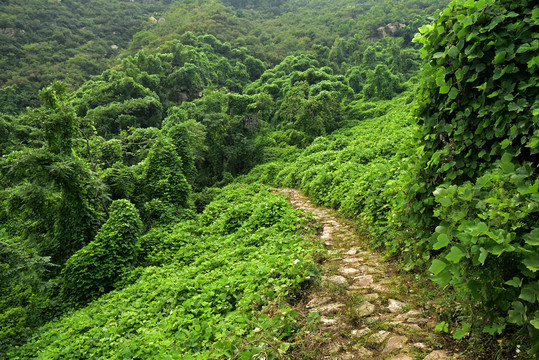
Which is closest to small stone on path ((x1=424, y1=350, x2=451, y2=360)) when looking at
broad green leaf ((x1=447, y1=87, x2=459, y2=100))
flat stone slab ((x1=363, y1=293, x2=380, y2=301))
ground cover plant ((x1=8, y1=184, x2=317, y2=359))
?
flat stone slab ((x1=363, y1=293, x2=380, y2=301))

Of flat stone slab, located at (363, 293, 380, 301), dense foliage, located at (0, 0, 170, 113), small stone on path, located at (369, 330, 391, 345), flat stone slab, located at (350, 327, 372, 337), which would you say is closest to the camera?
small stone on path, located at (369, 330, 391, 345)

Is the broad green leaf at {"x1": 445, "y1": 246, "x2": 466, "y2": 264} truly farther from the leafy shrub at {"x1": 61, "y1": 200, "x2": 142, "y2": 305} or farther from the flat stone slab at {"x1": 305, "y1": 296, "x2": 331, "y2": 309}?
the leafy shrub at {"x1": 61, "y1": 200, "x2": 142, "y2": 305}

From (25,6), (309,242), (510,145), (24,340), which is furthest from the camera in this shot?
(25,6)

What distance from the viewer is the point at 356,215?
5.92m

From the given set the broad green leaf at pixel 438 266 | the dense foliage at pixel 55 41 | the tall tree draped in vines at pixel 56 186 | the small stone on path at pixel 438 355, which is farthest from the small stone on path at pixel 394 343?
the dense foliage at pixel 55 41

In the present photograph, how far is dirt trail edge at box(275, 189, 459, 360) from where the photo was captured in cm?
232

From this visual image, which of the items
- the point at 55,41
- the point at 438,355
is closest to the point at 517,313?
the point at 438,355

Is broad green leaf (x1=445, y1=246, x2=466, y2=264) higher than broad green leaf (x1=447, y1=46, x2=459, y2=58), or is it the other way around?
broad green leaf (x1=447, y1=46, x2=459, y2=58)

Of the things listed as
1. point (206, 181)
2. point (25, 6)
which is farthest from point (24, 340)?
point (25, 6)

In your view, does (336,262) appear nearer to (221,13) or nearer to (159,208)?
(159,208)

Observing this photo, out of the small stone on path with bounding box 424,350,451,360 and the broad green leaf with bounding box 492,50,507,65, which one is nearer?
the small stone on path with bounding box 424,350,451,360

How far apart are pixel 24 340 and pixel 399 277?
7.35 metres

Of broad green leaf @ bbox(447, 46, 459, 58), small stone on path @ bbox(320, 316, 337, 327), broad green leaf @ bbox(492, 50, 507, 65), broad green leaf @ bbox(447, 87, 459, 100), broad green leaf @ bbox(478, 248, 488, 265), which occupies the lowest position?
small stone on path @ bbox(320, 316, 337, 327)

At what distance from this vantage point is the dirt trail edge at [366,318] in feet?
7.60
